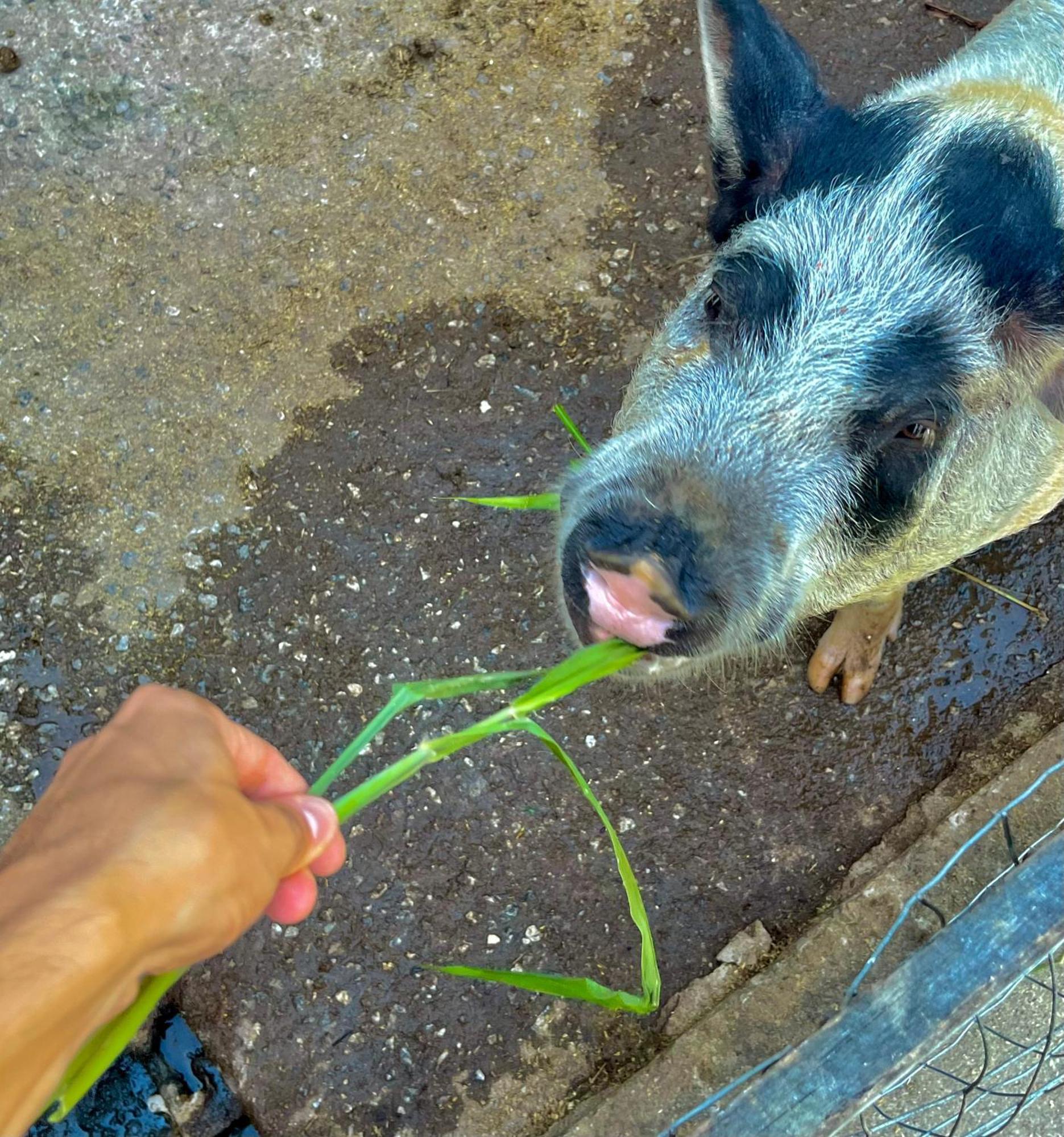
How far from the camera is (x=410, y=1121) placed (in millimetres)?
2551

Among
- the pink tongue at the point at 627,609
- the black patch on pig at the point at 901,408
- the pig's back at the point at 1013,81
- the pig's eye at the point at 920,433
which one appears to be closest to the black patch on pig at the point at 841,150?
the pig's back at the point at 1013,81

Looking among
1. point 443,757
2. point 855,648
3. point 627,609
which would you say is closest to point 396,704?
point 443,757

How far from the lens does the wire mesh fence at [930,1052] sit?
5.53ft

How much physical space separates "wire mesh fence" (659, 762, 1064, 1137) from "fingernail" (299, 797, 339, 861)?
3.12 feet

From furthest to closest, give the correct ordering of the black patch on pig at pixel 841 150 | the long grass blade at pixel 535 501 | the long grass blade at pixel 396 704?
the long grass blade at pixel 535 501 < the black patch on pig at pixel 841 150 < the long grass blade at pixel 396 704

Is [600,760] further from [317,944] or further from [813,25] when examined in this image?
[813,25]

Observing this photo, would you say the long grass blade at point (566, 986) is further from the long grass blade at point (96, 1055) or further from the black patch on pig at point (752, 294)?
the black patch on pig at point (752, 294)

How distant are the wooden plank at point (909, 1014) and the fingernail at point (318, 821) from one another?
952mm

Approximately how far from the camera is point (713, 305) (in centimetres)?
204

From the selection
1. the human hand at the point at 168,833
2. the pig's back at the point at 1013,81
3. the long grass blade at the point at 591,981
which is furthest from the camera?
the pig's back at the point at 1013,81

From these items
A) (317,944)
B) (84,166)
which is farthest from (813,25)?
(317,944)

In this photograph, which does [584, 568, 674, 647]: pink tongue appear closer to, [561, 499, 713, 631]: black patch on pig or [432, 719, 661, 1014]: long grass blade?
[561, 499, 713, 631]: black patch on pig

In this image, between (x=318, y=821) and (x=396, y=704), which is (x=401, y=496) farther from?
(x=318, y=821)

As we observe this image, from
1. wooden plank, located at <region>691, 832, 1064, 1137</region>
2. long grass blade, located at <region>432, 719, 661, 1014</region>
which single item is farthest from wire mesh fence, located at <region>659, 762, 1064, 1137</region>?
long grass blade, located at <region>432, 719, 661, 1014</region>
